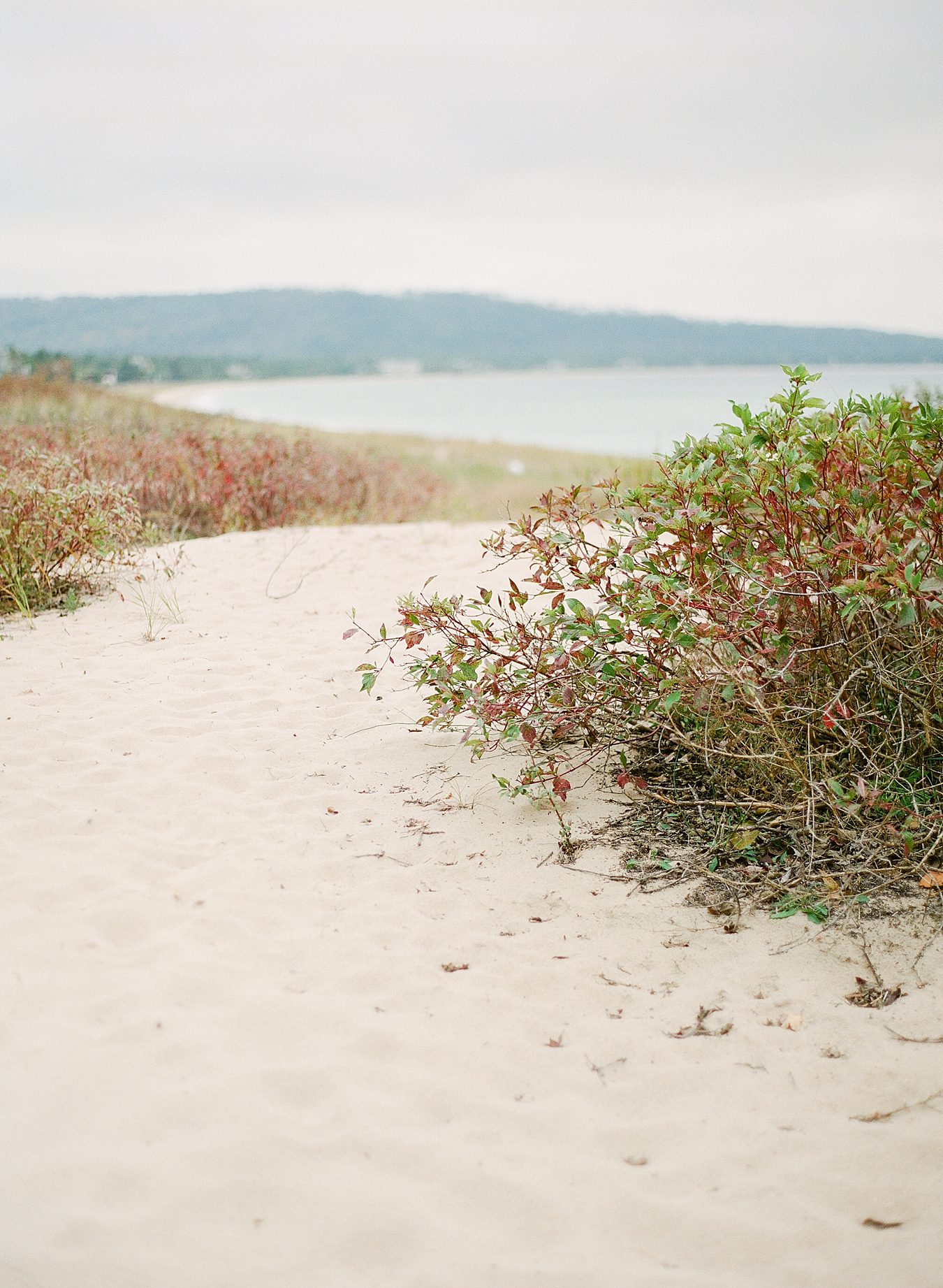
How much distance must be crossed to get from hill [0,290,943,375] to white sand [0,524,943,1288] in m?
109

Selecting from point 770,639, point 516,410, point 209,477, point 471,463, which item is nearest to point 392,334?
point 516,410

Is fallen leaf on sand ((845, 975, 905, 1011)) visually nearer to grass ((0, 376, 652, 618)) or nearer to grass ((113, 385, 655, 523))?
grass ((0, 376, 652, 618))

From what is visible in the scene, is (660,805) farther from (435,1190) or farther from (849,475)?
(435,1190)

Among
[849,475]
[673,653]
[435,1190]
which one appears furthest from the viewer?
[673,653]

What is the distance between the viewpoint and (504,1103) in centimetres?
213

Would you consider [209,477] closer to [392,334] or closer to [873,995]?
[873,995]

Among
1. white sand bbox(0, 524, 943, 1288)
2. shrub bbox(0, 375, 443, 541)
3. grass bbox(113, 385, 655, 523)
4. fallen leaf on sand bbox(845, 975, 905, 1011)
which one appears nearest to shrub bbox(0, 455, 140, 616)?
shrub bbox(0, 375, 443, 541)

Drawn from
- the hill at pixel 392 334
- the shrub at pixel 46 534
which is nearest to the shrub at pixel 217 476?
the shrub at pixel 46 534

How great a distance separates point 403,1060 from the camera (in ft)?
7.35

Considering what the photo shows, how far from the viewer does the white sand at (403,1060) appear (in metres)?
1.78

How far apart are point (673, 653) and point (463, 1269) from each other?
2231 millimetres

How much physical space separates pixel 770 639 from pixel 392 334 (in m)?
173

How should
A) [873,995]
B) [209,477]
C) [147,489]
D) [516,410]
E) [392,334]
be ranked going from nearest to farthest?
[873,995] < [147,489] < [209,477] < [516,410] < [392,334]

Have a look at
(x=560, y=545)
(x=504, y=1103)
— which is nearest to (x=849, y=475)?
(x=560, y=545)
